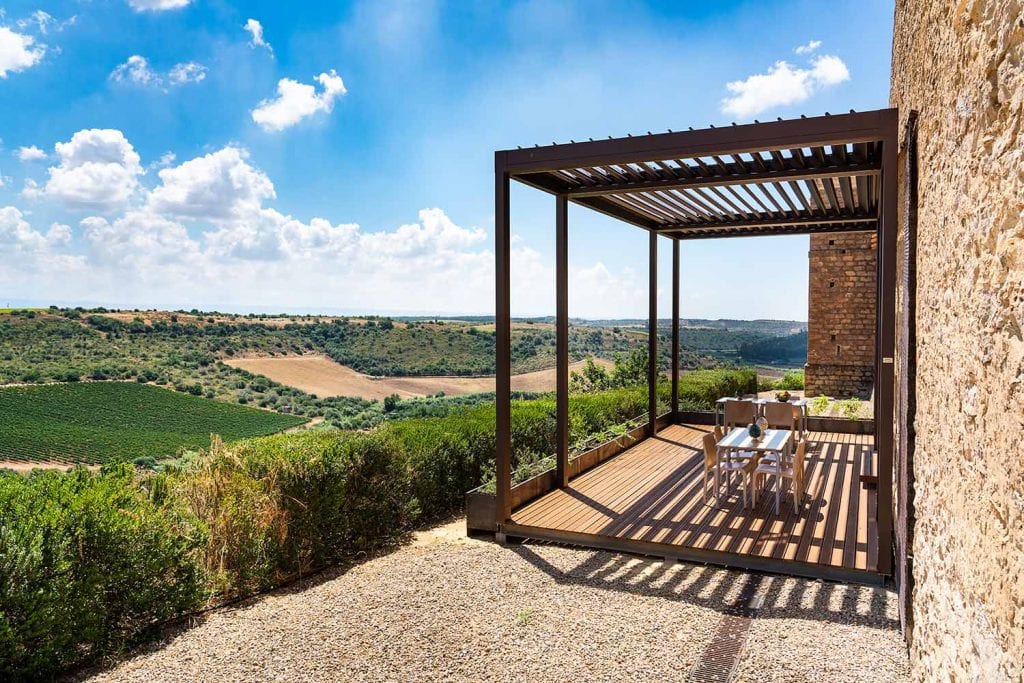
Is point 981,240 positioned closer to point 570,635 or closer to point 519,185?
point 570,635

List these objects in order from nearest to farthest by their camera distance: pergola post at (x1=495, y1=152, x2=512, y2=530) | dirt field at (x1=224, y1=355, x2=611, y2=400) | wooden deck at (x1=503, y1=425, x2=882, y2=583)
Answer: wooden deck at (x1=503, y1=425, x2=882, y2=583), pergola post at (x1=495, y1=152, x2=512, y2=530), dirt field at (x1=224, y1=355, x2=611, y2=400)

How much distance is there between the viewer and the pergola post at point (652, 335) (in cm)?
955

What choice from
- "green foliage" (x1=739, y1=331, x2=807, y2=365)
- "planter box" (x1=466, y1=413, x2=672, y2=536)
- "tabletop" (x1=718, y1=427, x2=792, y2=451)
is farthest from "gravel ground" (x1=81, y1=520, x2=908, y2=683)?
"green foliage" (x1=739, y1=331, x2=807, y2=365)

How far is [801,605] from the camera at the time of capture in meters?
4.53

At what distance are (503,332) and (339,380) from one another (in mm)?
25751

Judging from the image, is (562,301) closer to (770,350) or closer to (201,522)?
(201,522)

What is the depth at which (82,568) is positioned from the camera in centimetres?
390

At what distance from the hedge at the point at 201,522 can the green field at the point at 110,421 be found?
18.1 feet

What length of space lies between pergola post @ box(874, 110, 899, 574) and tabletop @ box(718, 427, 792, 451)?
4.97ft

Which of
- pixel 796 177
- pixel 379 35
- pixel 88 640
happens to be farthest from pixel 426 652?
pixel 379 35

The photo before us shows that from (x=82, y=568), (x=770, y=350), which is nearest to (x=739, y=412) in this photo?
(x=82, y=568)

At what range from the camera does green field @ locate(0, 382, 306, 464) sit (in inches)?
528

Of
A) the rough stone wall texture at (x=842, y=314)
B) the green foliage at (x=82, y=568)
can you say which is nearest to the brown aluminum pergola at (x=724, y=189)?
the green foliage at (x=82, y=568)

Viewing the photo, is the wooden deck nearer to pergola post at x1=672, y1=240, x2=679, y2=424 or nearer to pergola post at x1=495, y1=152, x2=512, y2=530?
pergola post at x1=495, y1=152, x2=512, y2=530
